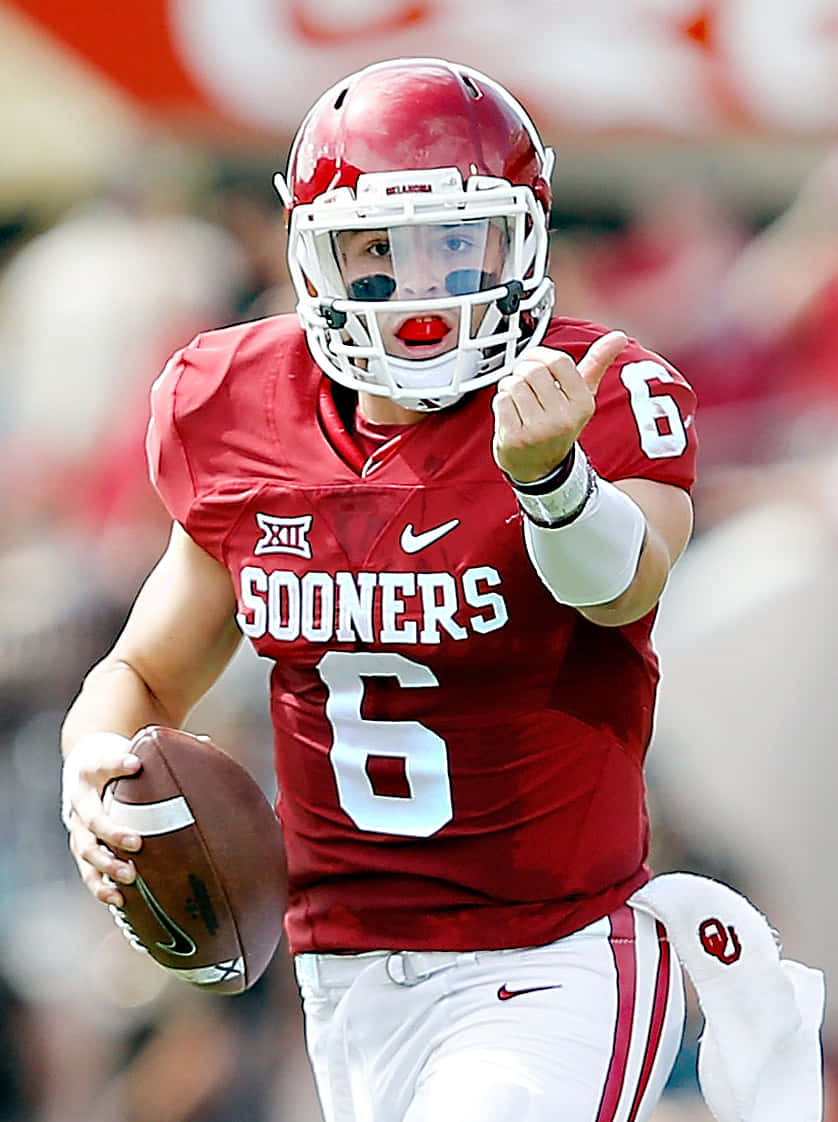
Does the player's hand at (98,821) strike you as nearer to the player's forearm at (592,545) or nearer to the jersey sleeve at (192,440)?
the jersey sleeve at (192,440)

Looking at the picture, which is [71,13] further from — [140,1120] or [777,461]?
[140,1120]

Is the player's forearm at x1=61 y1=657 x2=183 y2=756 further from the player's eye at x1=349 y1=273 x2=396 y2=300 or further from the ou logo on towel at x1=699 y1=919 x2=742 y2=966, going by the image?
the ou logo on towel at x1=699 y1=919 x2=742 y2=966

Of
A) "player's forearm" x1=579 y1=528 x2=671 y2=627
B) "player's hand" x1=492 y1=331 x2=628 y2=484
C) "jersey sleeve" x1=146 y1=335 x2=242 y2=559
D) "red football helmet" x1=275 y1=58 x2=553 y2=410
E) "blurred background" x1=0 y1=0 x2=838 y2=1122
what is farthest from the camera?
"blurred background" x1=0 y1=0 x2=838 y2=1122

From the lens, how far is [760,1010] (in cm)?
171

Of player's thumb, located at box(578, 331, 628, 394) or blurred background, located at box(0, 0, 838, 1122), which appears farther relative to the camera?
blurred background, located at box(0, 0, 838, 1122)

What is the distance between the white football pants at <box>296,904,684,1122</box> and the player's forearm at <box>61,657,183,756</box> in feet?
0.87

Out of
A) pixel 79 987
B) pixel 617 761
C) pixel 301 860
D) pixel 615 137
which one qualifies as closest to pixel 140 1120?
pixel 79 987

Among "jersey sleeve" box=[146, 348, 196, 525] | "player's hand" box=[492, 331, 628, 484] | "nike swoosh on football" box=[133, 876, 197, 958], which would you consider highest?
"player's hand" box=[492, 331, 628, 484]

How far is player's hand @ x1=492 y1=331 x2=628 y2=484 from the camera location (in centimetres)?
136

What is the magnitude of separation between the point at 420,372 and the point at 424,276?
8 cm

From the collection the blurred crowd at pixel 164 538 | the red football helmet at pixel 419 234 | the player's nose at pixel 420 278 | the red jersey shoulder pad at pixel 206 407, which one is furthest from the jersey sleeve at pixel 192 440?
the blurred crowd at pixel 164 538

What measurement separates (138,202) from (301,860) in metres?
1.23

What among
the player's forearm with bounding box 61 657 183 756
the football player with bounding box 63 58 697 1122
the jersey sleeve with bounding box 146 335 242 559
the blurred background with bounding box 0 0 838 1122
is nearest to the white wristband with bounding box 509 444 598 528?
the football player with bounding box 63 58 697 1122

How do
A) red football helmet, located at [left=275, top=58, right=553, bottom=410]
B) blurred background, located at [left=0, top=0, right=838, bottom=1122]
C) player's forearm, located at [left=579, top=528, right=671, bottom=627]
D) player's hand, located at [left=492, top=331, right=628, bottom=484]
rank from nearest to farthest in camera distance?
player's hand, located at [left=492, top=331, right=628, bottom=484]
player's forearm, located at [left=579, top=528, right=671, bottom=627]
red football helmet, located at [left=275, top=58, right=553, bottom=410]
blurred background, located at [left=0, top=0, right=838, bottom=1122]
